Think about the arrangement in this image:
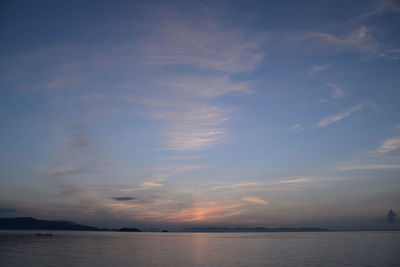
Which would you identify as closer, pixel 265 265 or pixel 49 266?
pixel 49 266

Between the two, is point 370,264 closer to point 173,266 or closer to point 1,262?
point 173,266

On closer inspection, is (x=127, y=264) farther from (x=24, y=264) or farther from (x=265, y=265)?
(x=265, y=265)

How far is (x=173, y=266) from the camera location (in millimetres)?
47469

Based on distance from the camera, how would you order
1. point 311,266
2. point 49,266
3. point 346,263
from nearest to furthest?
1. point 49,266
2. point 311,266
3. point 346,263

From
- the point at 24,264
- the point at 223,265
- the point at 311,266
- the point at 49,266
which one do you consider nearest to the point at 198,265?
the point at 223,265

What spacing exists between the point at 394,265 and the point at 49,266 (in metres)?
52.3

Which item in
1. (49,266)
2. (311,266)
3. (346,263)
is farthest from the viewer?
(346,263)

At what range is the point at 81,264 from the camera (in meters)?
47.0

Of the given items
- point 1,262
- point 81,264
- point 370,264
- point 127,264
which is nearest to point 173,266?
point 127,264

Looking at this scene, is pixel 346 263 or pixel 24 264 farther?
pixel 346 263

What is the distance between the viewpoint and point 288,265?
48469mm

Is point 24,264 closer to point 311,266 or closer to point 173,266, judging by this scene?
point 173,266

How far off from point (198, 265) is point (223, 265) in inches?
154

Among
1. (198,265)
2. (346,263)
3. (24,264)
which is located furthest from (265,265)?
(24,264)
